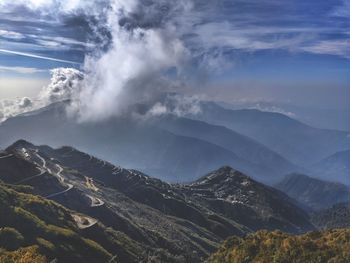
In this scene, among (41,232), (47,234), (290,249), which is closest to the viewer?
(290,249)

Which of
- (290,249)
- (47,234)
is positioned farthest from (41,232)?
(290,249)

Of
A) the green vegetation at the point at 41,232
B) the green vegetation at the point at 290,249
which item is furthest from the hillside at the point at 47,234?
the green vegetation at the point at 290,249

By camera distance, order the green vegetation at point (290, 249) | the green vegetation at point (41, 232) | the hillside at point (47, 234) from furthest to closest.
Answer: the hillside at point (47, 234)
the green vegetation at point (41, 232)
the green vegetation at point (290, 249)

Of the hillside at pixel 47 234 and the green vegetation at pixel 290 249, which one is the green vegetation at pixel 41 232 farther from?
the green vegetation at pixel 290 249

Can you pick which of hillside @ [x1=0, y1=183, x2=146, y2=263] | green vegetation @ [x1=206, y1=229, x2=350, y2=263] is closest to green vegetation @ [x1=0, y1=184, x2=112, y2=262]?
hillside @ [x1=0, y1=183, x2=146, y2=263]

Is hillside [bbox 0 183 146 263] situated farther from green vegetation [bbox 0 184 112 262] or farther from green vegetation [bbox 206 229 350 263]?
green vegetation [bbox 206 229 350 263]

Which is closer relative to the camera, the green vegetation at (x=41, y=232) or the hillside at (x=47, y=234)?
the green vegetation at (x=41, y=232)

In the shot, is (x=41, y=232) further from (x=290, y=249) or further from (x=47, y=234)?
(x=290, y=249)

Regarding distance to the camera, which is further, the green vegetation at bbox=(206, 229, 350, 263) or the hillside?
the hillside

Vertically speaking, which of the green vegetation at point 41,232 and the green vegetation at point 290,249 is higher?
the green vegetation at point 290,249
